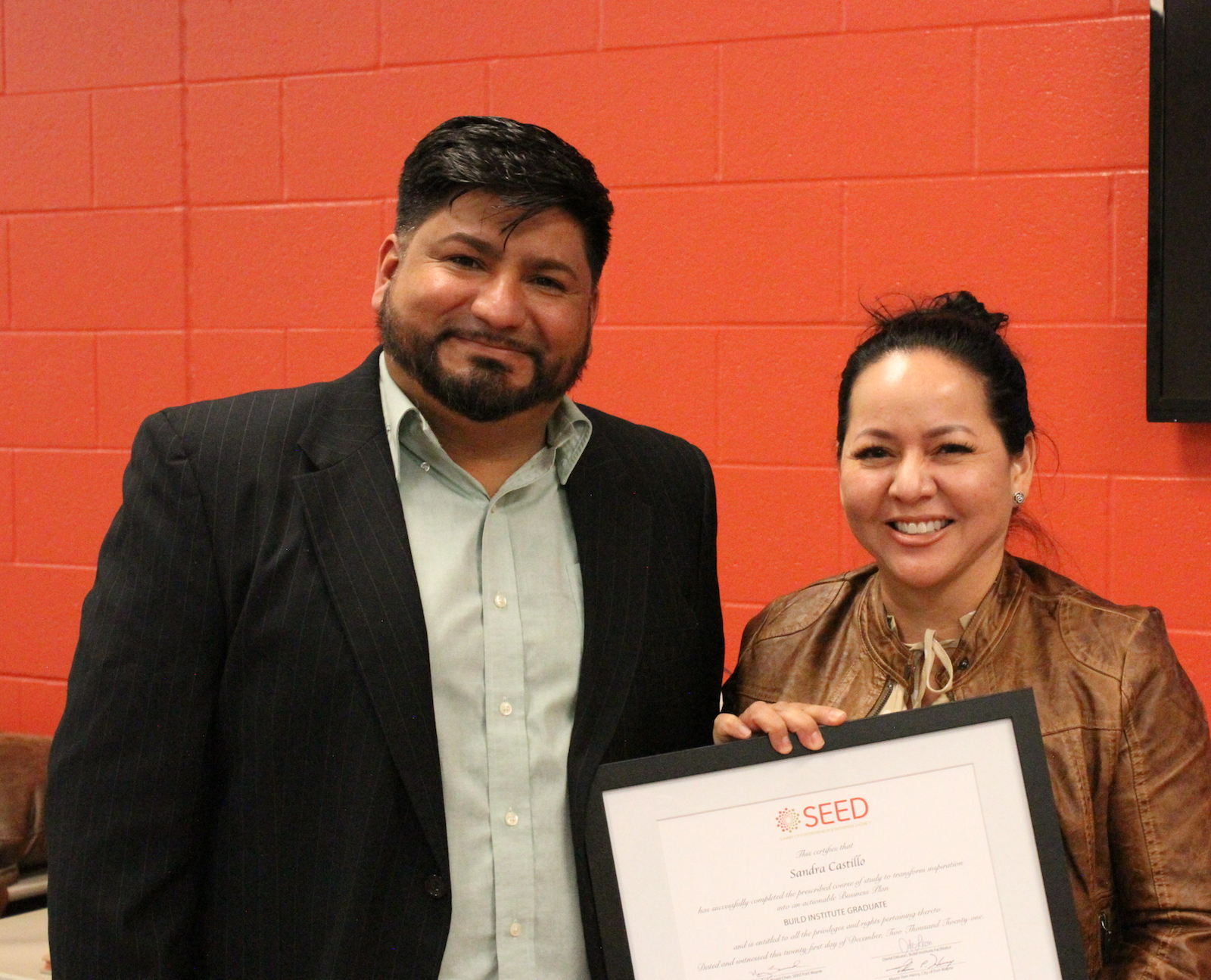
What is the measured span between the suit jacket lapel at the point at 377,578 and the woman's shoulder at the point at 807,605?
0.59 m

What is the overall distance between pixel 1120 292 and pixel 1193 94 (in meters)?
0.40

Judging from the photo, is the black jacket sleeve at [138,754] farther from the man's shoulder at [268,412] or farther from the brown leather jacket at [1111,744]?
the brown leather jacket at [1111,744]

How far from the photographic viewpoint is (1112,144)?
2.39 m

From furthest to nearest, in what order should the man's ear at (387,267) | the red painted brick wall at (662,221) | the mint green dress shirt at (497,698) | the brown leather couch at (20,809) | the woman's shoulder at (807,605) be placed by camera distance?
the brown leather couch at (20,809) < the red painted brick wall at (662,221) < the woman's shoulder at (807,605) < the man's ear at (387,267) < the mint green dress shirt at (497,698)

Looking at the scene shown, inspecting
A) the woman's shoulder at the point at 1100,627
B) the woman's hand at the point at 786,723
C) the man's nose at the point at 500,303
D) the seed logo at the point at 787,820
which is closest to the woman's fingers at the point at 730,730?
the woman's hand at the point at 786,723

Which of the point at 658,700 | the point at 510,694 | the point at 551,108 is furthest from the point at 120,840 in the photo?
the point at 551,108

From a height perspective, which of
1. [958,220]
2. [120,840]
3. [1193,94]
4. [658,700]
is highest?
[1193,94]

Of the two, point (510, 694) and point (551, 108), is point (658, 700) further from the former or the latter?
point (551, 108)

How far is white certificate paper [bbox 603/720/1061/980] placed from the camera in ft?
4.33

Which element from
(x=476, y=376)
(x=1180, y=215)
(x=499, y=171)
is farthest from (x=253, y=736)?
(x=1180, y=215)

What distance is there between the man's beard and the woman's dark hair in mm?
431

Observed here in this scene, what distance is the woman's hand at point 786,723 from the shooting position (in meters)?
1.35

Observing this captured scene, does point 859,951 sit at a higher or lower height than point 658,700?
lower
